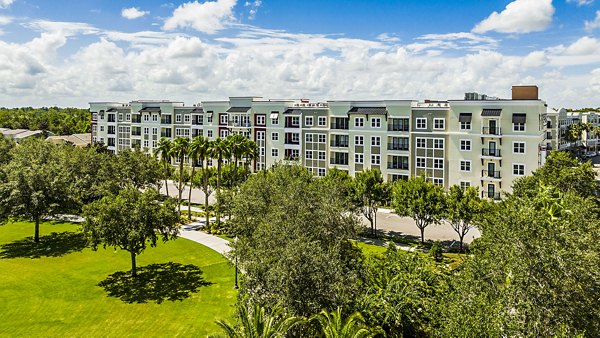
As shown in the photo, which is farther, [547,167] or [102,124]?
[102,124]

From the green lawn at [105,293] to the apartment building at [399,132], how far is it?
58.4ft

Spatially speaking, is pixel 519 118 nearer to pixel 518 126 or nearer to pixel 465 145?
pixel 518 126

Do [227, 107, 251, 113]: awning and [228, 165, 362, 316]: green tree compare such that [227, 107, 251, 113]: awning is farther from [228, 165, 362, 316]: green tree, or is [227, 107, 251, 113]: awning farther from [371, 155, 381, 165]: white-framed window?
[228, 165, 362, 316]: green tree

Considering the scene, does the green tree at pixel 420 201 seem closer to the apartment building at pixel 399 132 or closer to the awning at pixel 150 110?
the apartment building at pixel 399 132

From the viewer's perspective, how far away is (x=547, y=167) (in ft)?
143

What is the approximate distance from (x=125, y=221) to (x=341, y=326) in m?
21.2

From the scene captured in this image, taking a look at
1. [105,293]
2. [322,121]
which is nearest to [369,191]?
[322,121]

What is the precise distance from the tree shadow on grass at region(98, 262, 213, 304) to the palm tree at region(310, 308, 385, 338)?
16.2 metres

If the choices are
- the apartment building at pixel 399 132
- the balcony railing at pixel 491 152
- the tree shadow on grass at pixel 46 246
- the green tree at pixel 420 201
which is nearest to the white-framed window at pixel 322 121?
the apartment building at pixel 399 132

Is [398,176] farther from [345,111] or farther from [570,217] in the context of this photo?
[570,217]

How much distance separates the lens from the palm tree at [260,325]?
17828 millimetres

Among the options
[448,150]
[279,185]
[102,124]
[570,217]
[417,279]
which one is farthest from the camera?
[102,124]

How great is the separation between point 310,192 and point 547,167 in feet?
92.4

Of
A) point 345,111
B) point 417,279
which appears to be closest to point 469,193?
point 417,279
